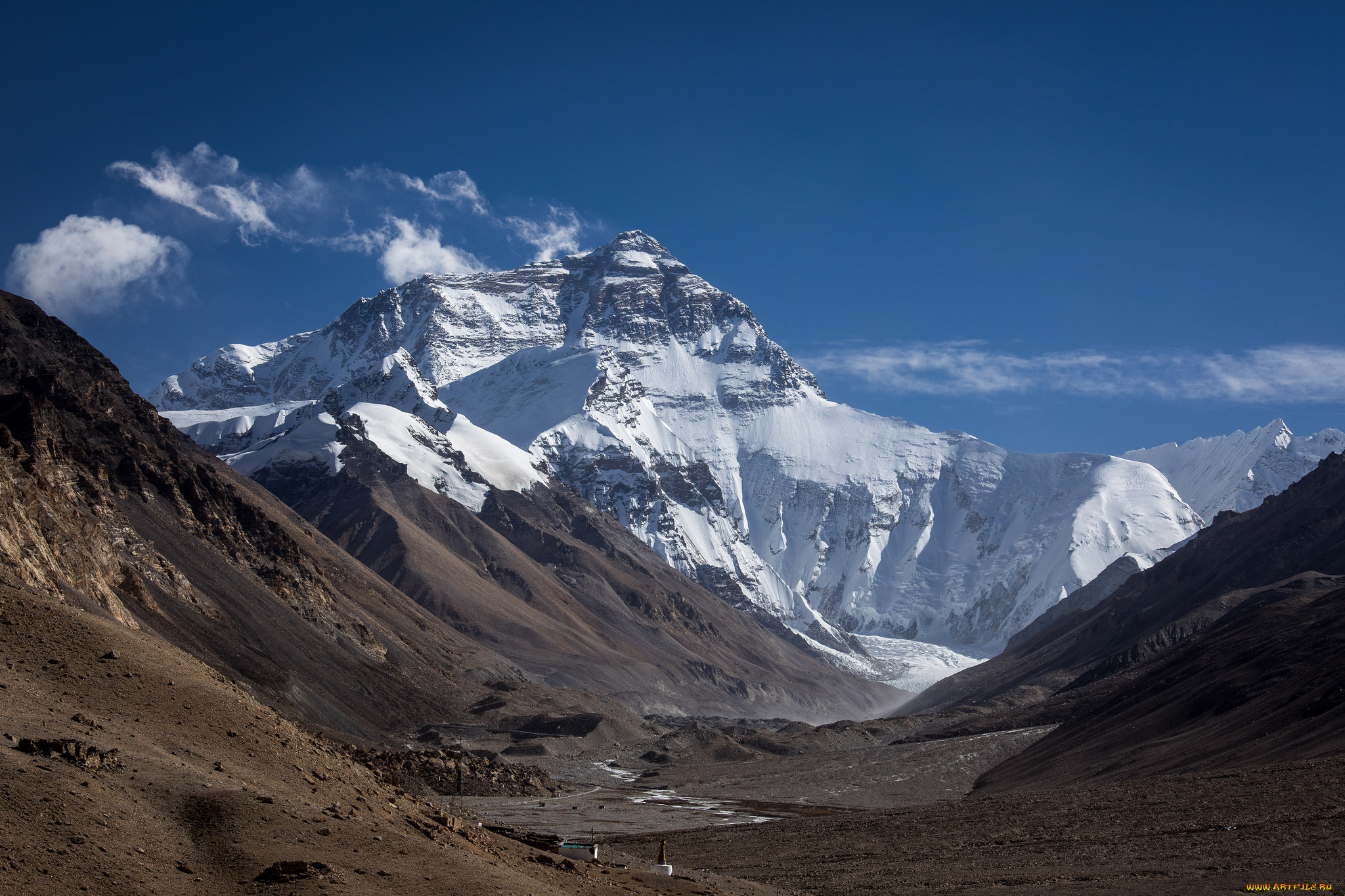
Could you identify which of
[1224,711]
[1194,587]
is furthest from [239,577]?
[1194,587]

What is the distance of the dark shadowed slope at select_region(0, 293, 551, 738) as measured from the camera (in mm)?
68188

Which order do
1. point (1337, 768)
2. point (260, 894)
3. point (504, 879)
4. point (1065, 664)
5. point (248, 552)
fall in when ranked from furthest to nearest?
1. point (1065, 664)
2. point (248, 552)
3. point (1337, 768)
4. point (504, 879)
5. point (260, 894)

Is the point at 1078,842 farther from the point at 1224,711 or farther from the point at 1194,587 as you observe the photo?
the point at 1194,587

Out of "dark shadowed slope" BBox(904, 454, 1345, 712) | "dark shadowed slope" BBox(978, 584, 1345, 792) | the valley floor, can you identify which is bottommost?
the valley floor

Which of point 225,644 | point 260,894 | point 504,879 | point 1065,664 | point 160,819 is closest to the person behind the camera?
point 260,894

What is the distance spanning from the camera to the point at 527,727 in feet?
375

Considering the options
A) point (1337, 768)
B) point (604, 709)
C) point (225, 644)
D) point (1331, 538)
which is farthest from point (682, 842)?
point (1331, 538)

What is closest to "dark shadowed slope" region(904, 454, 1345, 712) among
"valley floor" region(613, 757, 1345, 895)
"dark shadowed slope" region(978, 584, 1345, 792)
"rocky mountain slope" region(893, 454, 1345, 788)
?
"rocky mountain slope" region(893, 454, 1345, 788)

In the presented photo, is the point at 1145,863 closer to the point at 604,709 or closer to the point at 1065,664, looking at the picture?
the point at 604,709

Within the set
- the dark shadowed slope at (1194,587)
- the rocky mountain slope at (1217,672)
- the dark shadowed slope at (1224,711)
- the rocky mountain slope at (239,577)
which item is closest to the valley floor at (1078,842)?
the dark shadowed slope at (1224,711)

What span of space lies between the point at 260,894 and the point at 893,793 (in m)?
64.7

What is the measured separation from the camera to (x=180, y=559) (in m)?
96.4

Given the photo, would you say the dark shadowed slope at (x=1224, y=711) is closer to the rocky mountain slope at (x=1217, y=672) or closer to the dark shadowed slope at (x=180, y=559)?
the rocky mountain slope at (x=1217, y=672)

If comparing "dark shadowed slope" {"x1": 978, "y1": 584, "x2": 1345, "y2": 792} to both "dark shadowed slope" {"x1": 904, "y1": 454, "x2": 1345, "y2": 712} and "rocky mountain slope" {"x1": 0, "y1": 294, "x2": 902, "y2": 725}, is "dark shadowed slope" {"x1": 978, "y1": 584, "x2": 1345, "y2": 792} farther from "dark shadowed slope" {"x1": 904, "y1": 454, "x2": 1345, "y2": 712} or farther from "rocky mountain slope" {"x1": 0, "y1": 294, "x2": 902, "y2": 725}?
"rocky mountain slope" {"x1": 0, "y1": 294, "x2": 902, "y2": 725}
